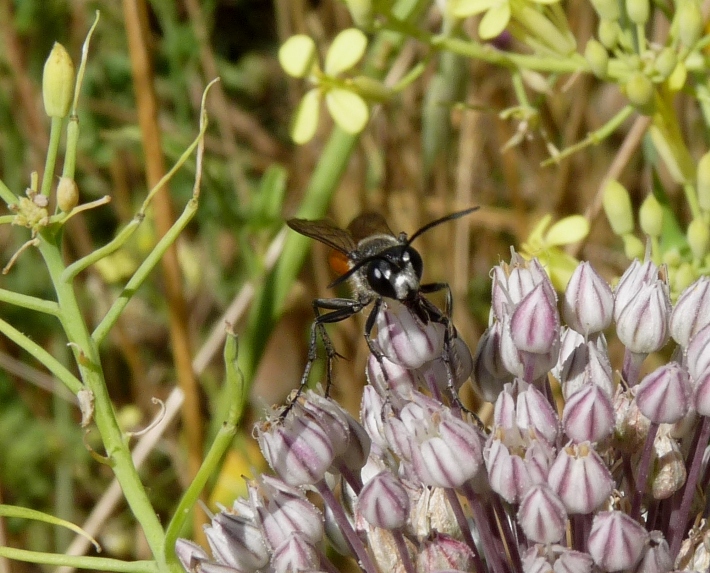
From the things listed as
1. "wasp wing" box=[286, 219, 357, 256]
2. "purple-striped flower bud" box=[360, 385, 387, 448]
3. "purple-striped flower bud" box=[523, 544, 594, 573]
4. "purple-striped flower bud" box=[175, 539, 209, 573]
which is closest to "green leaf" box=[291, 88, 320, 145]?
"wasp wing" box=[286, 219, 357, 256]

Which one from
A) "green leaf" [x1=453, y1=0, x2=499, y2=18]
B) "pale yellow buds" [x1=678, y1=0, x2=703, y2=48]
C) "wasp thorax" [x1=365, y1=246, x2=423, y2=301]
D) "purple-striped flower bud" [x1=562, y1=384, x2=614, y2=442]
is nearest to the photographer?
"purple-striped flower bud" [x1=562, y1=384, x2=614, y2=442]

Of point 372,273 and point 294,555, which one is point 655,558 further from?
point 372,273

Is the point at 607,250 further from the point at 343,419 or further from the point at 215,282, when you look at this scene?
the point at 343,419

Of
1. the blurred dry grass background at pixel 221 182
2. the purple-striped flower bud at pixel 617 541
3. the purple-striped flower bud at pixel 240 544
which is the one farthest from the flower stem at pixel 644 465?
the blurred dry grass background at pixel 221 182

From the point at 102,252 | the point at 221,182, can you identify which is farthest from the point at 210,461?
the point at 221,182

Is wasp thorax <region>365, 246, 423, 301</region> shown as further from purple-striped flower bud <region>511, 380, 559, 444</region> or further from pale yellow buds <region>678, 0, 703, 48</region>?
pale yellow buds <region>678, 0, 703, 48</region>
